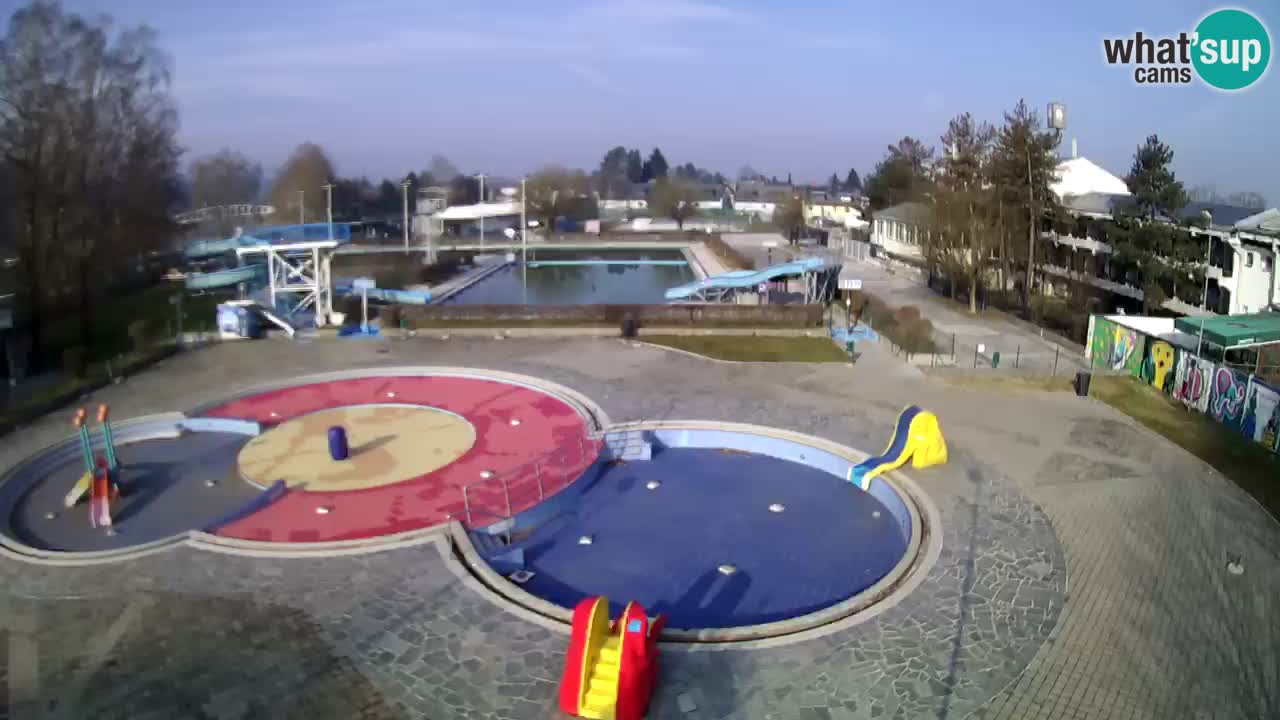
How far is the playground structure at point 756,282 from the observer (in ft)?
110

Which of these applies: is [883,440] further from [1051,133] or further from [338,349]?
[1051,133]

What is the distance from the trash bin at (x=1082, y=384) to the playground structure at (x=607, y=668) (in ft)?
52.5

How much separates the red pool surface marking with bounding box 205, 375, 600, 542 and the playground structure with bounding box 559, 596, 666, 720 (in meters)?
5.22

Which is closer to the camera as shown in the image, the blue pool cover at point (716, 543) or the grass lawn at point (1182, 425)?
the blue pool cover at point (716, 543)

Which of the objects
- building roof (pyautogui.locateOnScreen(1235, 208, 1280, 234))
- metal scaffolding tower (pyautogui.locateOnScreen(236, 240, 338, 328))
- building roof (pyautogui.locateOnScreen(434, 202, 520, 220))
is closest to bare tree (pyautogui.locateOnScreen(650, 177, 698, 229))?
building roof (pyautogui.locateOnScreen(434, 202, 520, 220))

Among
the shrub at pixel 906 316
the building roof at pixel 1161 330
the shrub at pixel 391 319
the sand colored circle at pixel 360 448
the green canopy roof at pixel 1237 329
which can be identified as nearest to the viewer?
the sand colored circle at pixel 360 448

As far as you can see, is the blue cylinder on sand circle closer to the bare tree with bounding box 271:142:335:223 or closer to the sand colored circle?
→ the sand colored circle

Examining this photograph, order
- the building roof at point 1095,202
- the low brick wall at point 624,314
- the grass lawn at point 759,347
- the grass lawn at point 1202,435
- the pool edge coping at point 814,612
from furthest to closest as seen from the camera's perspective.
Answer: the building roof at point 1095,202 → the low brick wall at point 624,314 → the grass lawn at point 759,347 → the grass lawn at point 1202,435 → the pool edge coping at point 814,612

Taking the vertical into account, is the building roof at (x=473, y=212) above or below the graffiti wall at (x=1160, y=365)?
above

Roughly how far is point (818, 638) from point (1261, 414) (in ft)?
41.1

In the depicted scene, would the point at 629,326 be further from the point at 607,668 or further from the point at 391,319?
the point at 607,668

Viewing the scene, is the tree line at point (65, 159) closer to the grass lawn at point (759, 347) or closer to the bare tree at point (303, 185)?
the grass lawn at point (759, 347)

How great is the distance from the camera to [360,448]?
17.5m

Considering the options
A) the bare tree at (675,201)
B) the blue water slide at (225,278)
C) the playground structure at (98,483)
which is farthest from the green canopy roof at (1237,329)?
the bare tree at (675,201)
